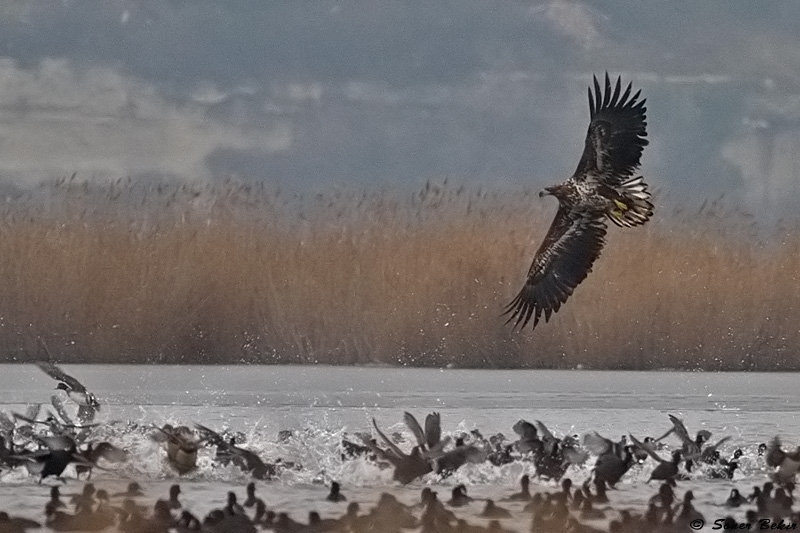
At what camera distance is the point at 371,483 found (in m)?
8.09

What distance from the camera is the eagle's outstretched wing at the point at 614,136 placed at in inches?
330

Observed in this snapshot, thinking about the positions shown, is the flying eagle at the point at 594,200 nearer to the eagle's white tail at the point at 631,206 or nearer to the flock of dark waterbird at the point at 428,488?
the eagle's white tail at the point at 631,206

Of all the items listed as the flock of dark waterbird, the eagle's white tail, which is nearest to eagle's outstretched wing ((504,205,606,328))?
the eagle's white tail

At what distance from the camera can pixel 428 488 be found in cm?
774

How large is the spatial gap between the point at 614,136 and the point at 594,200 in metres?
0.43

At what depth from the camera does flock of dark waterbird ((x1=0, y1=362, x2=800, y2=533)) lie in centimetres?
689

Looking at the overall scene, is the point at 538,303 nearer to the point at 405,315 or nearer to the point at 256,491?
the point at 256,491

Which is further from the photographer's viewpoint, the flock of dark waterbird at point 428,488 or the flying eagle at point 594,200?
the flying eagle at point 594,200
